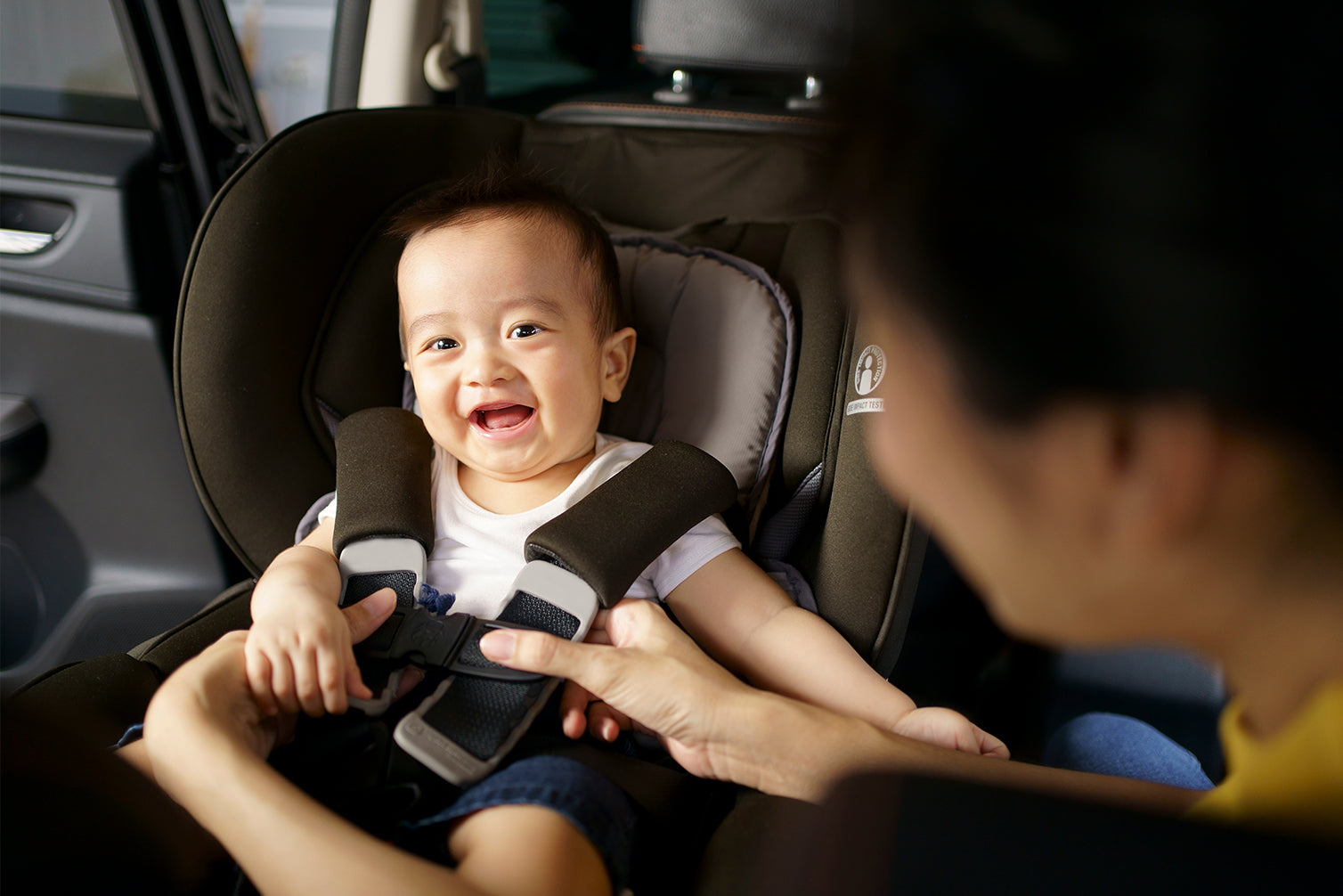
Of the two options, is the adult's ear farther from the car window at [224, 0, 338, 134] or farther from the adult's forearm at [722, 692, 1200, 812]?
the car window at [224, 0, 338, 134]

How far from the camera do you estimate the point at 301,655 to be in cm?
89

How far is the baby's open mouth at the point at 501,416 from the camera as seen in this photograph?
1.18m

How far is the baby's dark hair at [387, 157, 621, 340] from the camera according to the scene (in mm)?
1230

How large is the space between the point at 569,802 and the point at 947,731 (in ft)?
1.37

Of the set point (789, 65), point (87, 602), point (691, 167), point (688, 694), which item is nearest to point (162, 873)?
point (688, 694)

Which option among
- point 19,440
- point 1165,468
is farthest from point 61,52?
point 1165,468

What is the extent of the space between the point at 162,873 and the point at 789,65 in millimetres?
1409

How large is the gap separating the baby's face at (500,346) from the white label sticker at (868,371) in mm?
357

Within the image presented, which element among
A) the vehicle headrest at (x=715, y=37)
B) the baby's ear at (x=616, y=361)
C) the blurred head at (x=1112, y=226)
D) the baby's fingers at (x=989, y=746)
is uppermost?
the vehicle headrest at (x=715, y=37)

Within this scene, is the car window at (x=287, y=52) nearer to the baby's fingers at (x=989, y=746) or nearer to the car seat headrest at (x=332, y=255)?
the car seat headrest at (x=332, y=255)

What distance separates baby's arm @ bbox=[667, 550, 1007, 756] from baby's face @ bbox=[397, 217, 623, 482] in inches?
11.0

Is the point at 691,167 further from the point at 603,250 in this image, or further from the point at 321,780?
the point at 321,780

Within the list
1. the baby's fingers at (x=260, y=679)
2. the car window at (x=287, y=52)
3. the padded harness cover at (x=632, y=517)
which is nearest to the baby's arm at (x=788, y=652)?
the padded harness cover at (x=632, y=517)

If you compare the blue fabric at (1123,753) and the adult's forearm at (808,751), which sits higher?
the adult's forearm at (808,751)
